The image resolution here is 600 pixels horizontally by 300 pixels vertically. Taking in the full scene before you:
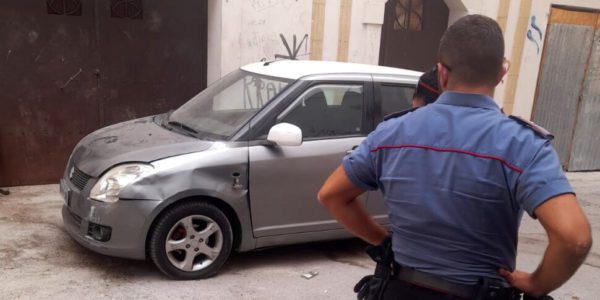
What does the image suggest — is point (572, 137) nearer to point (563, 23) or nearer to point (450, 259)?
point (563, 23)

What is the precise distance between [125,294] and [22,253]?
1.20 metres

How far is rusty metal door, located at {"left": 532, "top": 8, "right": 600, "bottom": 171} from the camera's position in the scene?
30.9 feet

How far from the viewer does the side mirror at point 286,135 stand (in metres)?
4.23

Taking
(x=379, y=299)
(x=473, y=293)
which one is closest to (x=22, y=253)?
(x=379, y=299)

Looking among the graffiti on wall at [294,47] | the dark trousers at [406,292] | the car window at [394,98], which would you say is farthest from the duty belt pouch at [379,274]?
the graffiti on wall at [294,47]

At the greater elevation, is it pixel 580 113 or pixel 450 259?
pixel 450 259

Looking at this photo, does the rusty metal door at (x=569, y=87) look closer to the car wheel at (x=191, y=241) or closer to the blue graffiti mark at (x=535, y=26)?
the blue graffiti mark at (x=535, y=26)

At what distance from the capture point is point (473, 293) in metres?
1.73

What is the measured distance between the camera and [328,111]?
4793mm

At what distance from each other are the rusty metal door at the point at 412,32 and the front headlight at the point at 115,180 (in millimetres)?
5743

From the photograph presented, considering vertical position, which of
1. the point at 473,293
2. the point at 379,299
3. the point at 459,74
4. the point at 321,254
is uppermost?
the point at 459,74

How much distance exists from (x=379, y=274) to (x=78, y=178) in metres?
3.17

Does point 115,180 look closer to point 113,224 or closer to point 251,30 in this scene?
point 113,224

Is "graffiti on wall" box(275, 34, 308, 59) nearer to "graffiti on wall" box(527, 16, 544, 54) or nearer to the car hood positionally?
the car hood
